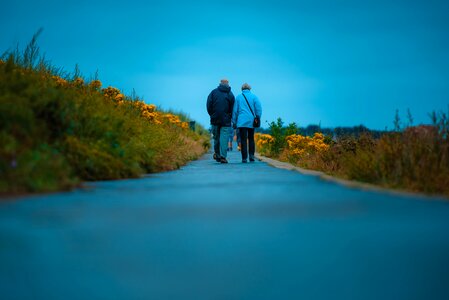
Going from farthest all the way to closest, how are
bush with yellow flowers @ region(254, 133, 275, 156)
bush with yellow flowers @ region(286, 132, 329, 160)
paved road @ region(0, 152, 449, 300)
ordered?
bush with yellow flowers @ region(254, 133, 275, 156) < bush with yellow flowers @ region(286, 132, 329, 160) < paved road @ region(0, 152, 449, 300)

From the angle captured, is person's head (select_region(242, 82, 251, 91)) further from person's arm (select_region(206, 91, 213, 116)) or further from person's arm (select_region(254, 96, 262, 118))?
person's arm (select_region(206, 91, 213, 116))

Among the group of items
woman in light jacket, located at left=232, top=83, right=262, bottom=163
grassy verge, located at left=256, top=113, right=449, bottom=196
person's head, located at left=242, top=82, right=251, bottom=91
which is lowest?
grassy verge, located at left=256, top=113, right=449, bottom=196

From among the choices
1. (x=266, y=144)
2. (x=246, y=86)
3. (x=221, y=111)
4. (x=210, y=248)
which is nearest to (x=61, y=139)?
(x=210, y=248)

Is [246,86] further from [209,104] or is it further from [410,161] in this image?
[410,161]

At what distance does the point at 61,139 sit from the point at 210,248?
5.25 meters

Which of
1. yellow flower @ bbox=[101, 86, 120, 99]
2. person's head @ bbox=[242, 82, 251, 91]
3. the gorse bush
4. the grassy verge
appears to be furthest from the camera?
person's head @ bbox=[242, 82, 251, 91]

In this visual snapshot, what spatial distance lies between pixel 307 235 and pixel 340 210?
112 cm

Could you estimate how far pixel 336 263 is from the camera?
15.4ft

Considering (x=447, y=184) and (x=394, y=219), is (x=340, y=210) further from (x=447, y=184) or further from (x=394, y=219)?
(x=447, y=184)

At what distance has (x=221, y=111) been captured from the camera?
1714 cm

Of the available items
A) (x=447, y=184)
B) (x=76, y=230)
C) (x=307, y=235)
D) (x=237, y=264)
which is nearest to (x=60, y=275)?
(x=76, y=230)

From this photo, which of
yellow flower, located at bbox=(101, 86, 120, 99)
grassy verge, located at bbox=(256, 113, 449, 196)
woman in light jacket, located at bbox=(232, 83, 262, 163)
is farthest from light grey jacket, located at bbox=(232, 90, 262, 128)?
grassy verge, located at bbox=(256, 113, 449, 196)

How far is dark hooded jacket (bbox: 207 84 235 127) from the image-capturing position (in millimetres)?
17156

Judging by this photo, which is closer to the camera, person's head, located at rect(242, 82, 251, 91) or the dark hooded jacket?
the dark hooded jacket
